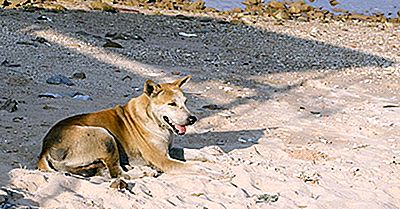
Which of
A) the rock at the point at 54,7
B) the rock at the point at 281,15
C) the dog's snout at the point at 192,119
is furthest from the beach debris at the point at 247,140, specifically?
the rock at the point at 281,15

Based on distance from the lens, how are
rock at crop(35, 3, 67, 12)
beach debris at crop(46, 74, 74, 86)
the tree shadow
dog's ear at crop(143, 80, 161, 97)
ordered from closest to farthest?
dog's ear at crop(143, 80, 161, 97), beach debris at crop(46, 74, 74, 86), the tree shadow, rock at crop(35, 3, 67, 12)

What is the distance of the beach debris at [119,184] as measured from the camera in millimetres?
5562

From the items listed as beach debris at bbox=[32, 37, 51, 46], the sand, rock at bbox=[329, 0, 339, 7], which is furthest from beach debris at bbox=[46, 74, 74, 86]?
rock at bbox=[329, 0, 339, 7]

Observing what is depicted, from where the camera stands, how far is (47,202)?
5.16 m

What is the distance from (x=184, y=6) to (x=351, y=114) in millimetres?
11603

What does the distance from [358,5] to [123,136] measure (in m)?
21.0

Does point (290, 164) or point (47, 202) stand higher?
point (47, 202)

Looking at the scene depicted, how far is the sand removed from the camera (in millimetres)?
5793

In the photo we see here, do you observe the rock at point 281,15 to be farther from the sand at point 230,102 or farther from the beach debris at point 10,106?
the beach debris at point 10,106

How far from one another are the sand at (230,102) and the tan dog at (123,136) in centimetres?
20

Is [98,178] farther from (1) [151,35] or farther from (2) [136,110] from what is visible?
(1) [151,35]

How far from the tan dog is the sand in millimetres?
201

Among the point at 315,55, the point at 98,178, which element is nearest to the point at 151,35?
the point at 315,55

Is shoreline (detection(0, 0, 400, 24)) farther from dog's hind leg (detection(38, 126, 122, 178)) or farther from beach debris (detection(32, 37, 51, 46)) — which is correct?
dog's hind leg (detection(38, 126, 122, 178))
